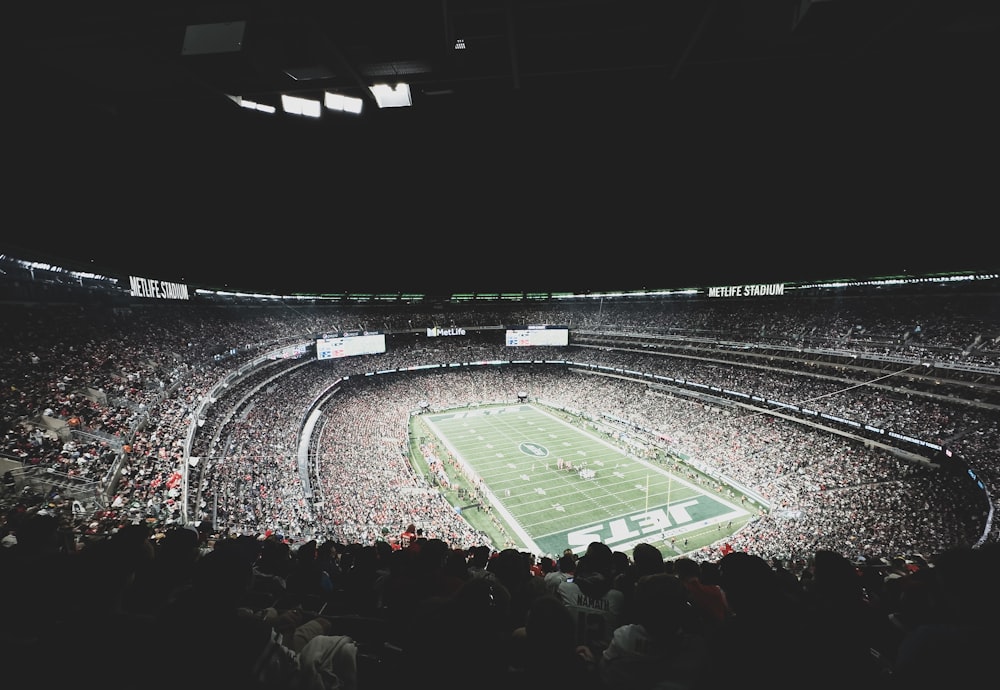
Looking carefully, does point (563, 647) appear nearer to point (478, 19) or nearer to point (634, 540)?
point (478, 19)

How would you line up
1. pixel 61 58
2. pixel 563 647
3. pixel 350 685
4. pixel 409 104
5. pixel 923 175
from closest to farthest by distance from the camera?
pixel 563 647, pixel 350 685, pixel 61 58, pixel 409 104, pixel 923 175

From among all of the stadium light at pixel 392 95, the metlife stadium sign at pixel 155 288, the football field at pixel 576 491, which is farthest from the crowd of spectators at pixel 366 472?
the stadium light at pixel 392 95

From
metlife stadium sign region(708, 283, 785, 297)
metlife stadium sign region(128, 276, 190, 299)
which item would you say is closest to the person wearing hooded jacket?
metlife stadium sign region(128, 276, 190, 299)

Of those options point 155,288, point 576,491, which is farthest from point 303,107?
point 576,491

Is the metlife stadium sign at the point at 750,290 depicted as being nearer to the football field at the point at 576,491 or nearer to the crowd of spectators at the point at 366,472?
the crowd of spectators at the point at 366,472

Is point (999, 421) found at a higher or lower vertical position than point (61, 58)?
lower

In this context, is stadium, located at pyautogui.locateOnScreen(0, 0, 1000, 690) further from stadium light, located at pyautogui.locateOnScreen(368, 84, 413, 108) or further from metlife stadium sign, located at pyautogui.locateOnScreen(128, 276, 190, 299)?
metlife stadium sign, located at pyautogui.locateOnScreen(128, 276, 190, 299)

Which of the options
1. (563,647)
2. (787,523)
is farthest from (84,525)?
(787,523)

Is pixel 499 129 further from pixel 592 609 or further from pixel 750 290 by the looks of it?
pixel 750 290
